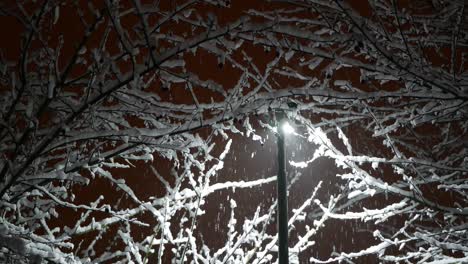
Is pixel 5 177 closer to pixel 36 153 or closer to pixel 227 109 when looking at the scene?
pixel 36 153

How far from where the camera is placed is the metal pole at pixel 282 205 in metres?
5.45

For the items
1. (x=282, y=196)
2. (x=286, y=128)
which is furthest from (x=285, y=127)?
(x=282, y=196)

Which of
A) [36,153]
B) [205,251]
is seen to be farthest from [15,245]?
[205,251]

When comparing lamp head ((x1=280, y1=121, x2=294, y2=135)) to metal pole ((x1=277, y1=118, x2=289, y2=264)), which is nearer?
metal pole ((x1=277, y1=118, x2=289, y2=264))

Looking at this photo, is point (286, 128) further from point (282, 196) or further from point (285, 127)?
point (282, 196)

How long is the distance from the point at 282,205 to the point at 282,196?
0.42 ft

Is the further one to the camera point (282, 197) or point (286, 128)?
point (282, 197)

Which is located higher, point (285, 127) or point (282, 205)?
point (285, 127)

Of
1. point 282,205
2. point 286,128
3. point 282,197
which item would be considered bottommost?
point 282,205

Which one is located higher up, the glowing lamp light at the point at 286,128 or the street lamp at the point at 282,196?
the glowing lamp light at the point at 286,128

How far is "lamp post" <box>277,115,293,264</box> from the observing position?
546 centimetres

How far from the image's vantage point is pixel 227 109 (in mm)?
3553

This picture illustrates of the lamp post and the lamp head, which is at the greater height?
the lamp head

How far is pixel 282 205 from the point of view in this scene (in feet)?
18.6
